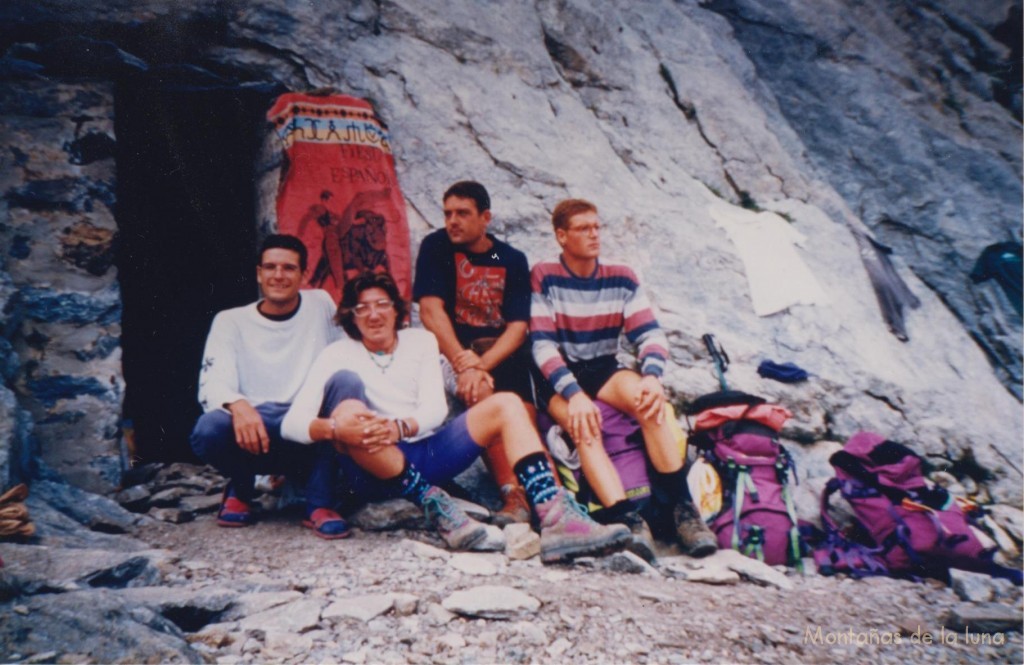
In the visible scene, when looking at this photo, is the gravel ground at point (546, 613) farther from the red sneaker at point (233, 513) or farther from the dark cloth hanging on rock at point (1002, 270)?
the dark cloth hanging on rock at point (1002, 270)

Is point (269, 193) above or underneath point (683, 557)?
above

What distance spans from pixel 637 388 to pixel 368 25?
3752mm

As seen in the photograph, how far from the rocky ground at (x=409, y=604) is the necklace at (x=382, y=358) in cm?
73

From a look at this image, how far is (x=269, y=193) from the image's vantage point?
4.45 metres

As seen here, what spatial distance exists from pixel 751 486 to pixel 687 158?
3.85 meters

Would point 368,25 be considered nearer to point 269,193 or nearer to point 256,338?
point 269,193

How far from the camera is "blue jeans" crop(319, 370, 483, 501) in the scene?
3000mm

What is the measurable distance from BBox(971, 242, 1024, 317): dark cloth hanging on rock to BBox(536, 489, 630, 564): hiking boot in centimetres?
618

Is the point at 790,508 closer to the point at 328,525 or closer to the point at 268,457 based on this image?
the point at 328,525

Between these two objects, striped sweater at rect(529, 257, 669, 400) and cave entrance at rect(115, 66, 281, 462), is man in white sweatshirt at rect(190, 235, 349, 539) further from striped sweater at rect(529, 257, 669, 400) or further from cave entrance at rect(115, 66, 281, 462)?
cave entrance at rect(115, 66, 281, 462)

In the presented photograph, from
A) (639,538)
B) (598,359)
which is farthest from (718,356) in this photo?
(639,538)

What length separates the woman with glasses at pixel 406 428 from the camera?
2822 millimetres

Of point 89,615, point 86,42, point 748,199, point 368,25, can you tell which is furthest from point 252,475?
point 748,199

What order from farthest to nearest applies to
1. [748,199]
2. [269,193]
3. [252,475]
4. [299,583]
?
[748,199] < [269,193] < [252,475] < [299,583]
